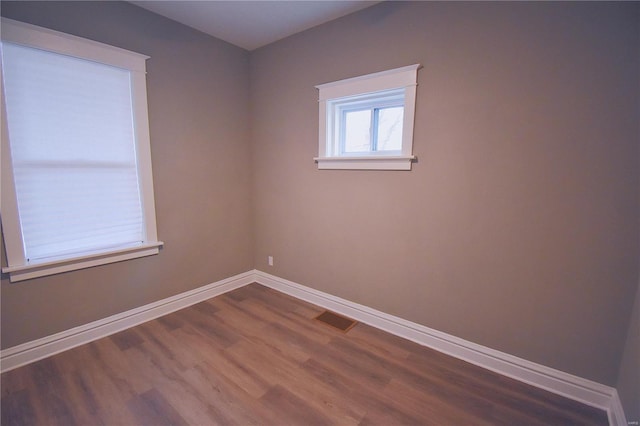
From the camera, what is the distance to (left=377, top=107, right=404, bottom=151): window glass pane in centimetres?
220

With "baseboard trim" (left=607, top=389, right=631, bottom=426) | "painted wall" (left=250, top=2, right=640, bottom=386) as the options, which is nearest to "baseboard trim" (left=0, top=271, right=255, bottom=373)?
"painted wall" (left=250, top=2, right=640, bottom=386)

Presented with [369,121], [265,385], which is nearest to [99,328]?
[265,385]

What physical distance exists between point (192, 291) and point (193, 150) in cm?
142

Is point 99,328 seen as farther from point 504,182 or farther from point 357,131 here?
point 504,182

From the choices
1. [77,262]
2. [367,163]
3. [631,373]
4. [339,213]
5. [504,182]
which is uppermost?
[367,163]

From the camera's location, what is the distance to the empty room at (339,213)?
57.9 inches

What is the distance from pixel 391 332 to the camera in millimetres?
2244

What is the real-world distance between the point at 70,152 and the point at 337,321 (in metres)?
2.48

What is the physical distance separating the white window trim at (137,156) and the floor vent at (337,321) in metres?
1.64

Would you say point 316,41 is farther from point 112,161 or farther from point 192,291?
point 192,291

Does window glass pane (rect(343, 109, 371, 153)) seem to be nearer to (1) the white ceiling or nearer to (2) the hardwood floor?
(1) the white ceiling

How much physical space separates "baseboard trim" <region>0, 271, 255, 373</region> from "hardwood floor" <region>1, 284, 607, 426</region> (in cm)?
6

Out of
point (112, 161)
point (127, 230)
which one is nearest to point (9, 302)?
point (127, 230)

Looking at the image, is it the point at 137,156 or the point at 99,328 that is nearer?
the point at 99,328
